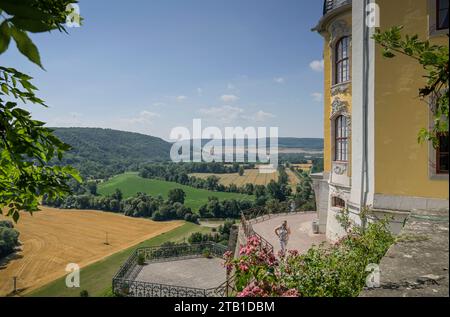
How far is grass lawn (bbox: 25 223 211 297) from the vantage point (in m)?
48.8

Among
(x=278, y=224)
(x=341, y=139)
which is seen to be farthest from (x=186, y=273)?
(x=341, y=139)

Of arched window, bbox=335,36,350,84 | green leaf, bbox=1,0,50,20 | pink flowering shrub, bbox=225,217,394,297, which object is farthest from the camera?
arched window, bbox=335,36,350,84

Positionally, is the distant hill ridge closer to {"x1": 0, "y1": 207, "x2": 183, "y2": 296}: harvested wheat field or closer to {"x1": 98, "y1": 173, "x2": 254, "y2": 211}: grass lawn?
{"x1": 98, "y1": 173, "x2": 254, "y2": 211}: grass lawn

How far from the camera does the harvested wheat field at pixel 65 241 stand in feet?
197

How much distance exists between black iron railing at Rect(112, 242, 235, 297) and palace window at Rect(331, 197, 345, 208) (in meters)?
6.79

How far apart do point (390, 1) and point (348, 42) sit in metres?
3.46

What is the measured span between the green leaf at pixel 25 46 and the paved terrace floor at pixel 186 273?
18.3 m

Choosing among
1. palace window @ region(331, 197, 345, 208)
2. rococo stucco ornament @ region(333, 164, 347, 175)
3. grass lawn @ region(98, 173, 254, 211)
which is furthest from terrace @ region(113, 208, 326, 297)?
grass lawn @ region(98, 173, 254, 211)

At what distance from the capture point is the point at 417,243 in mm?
3160

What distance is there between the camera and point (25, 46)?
92 cm

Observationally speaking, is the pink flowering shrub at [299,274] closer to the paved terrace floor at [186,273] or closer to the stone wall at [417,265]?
the stone wall at [417,265]
